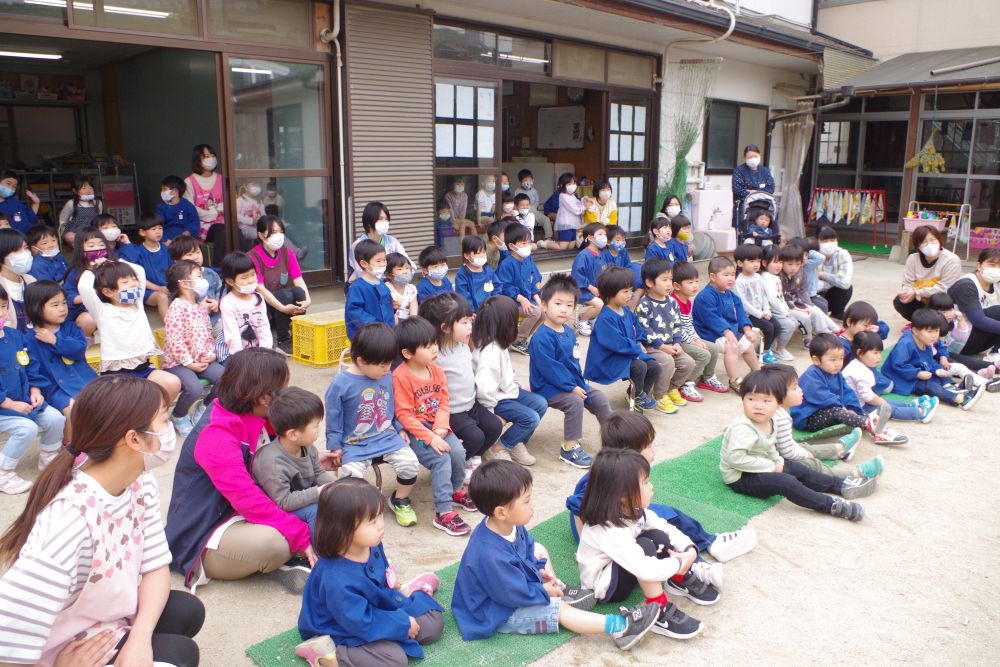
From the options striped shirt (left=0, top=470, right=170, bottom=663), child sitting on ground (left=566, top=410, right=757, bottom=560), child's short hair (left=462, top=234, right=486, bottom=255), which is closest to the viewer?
striped shirt (left=0, top=470, right=170, bottom=663)

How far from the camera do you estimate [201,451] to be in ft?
9.70

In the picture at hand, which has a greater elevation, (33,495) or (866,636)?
(33,495)

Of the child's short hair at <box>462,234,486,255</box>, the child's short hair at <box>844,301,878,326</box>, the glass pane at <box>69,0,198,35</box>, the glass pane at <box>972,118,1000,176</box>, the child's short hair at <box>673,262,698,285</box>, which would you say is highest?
the glass pane at <box>69,0,198,35</box>

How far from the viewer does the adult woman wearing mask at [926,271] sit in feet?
23.5

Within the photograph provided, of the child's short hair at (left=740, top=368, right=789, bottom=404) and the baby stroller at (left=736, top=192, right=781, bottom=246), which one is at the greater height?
the baby stroller at (left=736, top=192, right=781, bottom=246)

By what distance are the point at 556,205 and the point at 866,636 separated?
8327mm

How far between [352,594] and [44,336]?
281 centimetres

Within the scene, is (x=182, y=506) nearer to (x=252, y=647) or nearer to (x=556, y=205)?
(x=252, y=647)

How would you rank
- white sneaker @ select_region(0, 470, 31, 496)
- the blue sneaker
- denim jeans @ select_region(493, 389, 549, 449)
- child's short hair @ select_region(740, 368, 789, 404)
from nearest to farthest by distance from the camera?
child's short hair @ select_region(740, 368, 789, 404) → white sneaker @ select_region(0, 470, 31, 496) → denim jeans @ select_region(493, 389, 549, 449) → the blue sneaker

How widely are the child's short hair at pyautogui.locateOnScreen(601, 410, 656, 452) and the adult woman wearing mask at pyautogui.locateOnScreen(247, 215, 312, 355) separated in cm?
347

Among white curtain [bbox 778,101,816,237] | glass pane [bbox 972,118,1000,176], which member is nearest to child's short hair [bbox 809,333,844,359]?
white curtain [bbox 778,101,816,237]

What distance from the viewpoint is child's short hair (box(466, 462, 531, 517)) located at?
2730 mm

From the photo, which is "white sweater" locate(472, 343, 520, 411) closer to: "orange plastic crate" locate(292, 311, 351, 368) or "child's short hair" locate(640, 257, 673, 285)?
"child's short hair" locate(640, 257, 673, 285)

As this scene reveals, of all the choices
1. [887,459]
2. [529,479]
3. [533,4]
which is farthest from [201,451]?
[533,4]
